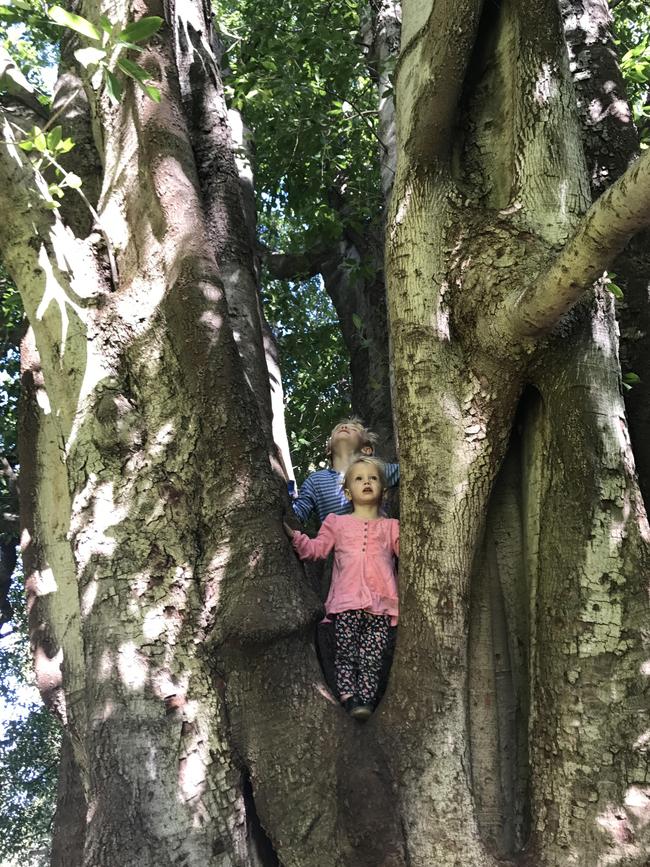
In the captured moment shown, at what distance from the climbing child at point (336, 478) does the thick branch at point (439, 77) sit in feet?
5.01

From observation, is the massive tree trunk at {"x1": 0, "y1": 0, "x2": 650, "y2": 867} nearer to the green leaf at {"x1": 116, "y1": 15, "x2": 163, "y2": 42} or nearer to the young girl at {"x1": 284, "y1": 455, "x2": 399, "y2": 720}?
the young girl at {"x1": 284, "y1": 455, "x2": 399, "y2": 720}

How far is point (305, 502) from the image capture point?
14.1 feet

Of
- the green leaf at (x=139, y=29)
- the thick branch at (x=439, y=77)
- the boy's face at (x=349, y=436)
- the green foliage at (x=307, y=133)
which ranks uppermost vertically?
the green foliage at (x=307, y=133)

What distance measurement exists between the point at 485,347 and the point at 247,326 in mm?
1607

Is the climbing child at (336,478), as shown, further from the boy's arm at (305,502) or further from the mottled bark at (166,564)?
the mottled bark at (166,564)

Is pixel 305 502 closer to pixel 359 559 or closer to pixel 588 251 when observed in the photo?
pixel 359 559

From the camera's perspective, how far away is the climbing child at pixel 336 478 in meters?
4.25

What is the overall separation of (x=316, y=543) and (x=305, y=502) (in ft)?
2.39

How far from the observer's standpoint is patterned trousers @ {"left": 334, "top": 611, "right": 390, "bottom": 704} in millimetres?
3254

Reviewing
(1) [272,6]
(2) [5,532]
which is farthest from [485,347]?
(2) [5,532]

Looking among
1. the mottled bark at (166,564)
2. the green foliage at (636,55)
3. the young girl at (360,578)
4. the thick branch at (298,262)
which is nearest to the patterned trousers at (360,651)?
the young girl at (360,578)

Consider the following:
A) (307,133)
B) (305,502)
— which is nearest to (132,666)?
(305,502)

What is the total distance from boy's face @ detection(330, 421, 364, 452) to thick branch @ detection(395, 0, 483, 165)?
4.93ft

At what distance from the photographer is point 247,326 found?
4312mm
